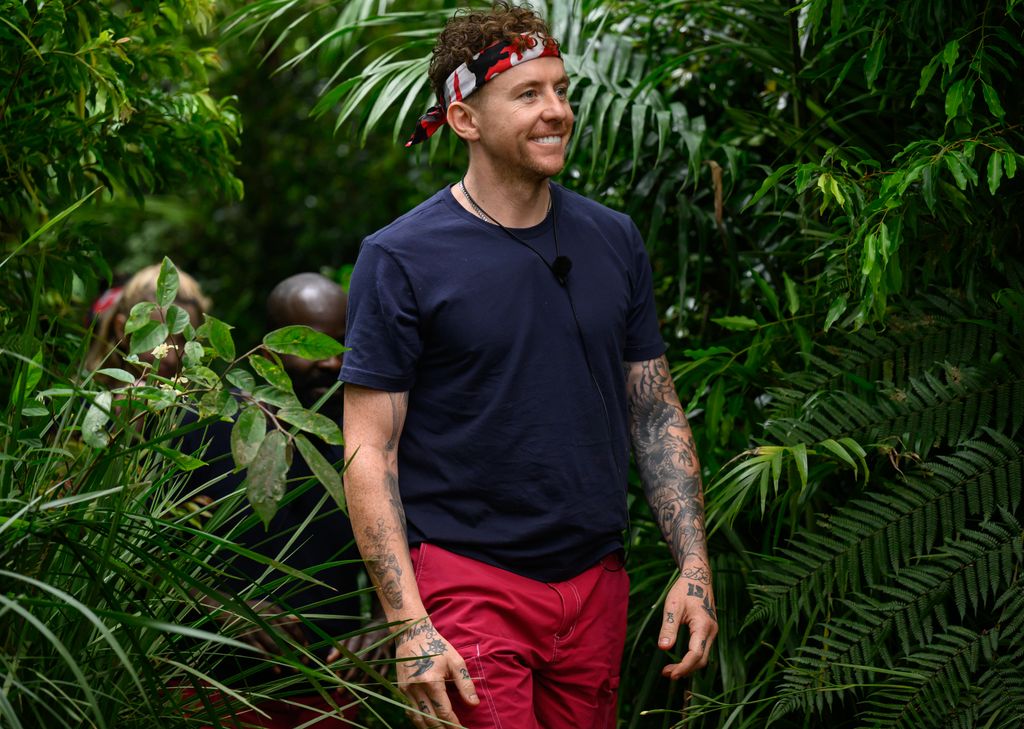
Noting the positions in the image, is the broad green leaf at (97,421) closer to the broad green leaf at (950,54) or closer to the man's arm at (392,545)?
the man's arm at (392,545)

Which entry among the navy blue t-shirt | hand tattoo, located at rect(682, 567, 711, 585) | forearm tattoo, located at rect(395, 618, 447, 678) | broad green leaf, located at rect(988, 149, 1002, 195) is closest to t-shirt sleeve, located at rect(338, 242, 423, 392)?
the navy blue t-shirt

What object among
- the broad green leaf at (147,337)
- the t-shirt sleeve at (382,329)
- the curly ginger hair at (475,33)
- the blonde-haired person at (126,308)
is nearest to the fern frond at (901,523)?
the t-shirt sleeve at (382,329)

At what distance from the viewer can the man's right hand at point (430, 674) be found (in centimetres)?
238

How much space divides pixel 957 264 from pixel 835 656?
3.30ft

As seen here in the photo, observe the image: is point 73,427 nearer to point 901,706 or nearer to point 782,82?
point 901,706

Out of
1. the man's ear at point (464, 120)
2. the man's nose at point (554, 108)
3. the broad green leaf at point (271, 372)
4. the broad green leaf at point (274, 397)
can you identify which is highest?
the man's nose at point (554, 108)

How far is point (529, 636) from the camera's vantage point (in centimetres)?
258

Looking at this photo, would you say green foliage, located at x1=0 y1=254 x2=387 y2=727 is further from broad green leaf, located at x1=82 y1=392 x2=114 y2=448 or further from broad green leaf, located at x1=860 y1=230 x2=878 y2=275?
broad green leaf, located at x1=860 y1=230 x2=878 y2=275

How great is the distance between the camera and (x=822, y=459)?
3174mm

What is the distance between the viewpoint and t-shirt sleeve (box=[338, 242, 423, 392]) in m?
2.54

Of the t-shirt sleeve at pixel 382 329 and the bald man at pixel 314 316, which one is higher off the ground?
Result: the t-shirt sleeve at pixel 382 329

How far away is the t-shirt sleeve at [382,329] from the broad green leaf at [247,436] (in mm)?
660

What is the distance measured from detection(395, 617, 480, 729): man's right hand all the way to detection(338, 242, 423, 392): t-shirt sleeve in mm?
499

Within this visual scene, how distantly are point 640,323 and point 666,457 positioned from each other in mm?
313
